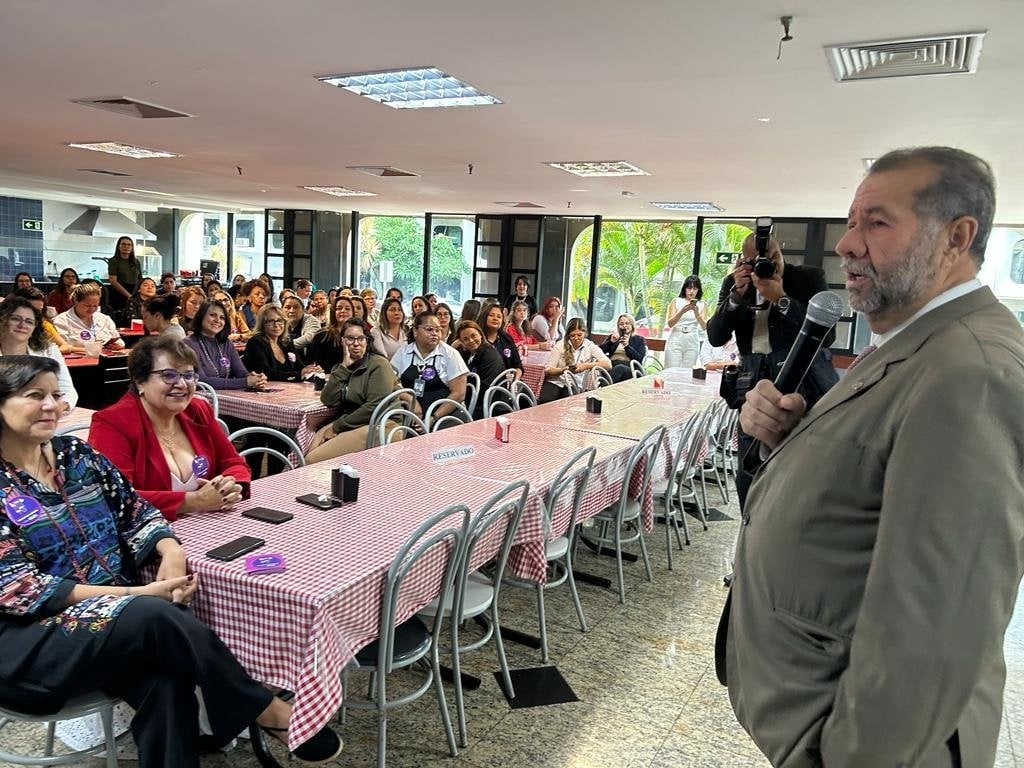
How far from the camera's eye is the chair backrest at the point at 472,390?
571 centimetres

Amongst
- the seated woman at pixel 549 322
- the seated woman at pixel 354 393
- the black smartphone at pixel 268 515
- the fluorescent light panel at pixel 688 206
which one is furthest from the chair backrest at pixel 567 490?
the fluorescent light panel at pixel 688 206

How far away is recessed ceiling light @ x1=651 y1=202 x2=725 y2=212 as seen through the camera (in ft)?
33.6

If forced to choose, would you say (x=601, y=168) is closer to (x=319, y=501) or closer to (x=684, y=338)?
(x=684, y=338)

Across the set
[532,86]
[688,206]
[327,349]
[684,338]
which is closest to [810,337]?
[532,86]

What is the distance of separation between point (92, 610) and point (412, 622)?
0.96m

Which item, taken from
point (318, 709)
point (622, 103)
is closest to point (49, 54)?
point (622, 103)

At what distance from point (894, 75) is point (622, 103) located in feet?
5.05

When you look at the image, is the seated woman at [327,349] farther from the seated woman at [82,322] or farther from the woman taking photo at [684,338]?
the woman taking photo at [684,338]

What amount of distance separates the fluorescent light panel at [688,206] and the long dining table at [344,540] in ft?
23.3

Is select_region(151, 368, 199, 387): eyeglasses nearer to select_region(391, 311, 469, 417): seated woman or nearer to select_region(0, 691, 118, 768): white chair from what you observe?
select_region(0, 691, 118, 768): white chair

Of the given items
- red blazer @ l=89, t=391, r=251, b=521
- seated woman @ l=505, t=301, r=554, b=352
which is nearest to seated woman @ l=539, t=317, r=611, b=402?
seated woman @ l=505, t=301, r=554, b=352

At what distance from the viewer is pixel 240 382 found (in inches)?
205

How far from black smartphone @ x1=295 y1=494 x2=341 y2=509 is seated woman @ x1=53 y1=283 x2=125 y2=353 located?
4965 millimetres

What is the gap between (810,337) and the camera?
58.3 inches
